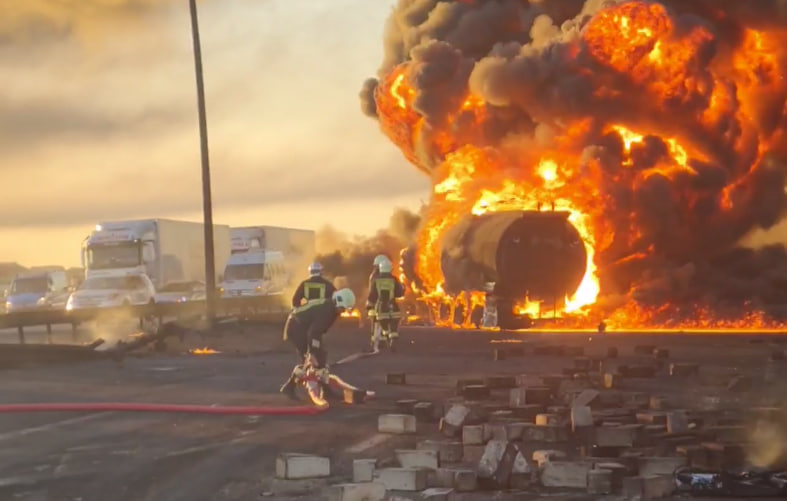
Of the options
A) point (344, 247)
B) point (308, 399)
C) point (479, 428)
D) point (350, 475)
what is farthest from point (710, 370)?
point (344, 247)

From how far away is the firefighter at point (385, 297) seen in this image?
83.3 feet

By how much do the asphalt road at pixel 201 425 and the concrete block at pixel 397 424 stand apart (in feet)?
0.51

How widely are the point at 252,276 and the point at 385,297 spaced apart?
29.2 meters

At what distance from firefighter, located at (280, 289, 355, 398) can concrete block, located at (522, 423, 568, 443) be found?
13.3 feet

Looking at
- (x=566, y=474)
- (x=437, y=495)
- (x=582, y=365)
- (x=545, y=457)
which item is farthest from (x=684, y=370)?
(x=437, y=495)

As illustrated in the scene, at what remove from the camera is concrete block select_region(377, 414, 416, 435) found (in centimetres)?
1327

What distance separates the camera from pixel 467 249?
112ft

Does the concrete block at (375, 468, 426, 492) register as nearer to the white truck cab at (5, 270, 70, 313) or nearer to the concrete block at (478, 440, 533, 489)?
the concrete block at (478, 440, 533, 489)

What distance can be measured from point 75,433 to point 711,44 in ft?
91.1

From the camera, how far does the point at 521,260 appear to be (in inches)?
1275

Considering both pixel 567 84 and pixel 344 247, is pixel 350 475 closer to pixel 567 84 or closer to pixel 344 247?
pixel 567 84

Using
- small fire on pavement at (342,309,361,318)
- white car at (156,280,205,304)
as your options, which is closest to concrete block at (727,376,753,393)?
small fire on pavement at (342,309,361,318)

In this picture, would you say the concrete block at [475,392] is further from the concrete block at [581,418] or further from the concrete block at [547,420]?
the concrete block at [581,418]

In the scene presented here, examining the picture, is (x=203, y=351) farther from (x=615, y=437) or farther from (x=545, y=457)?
(x=545, y=457)
